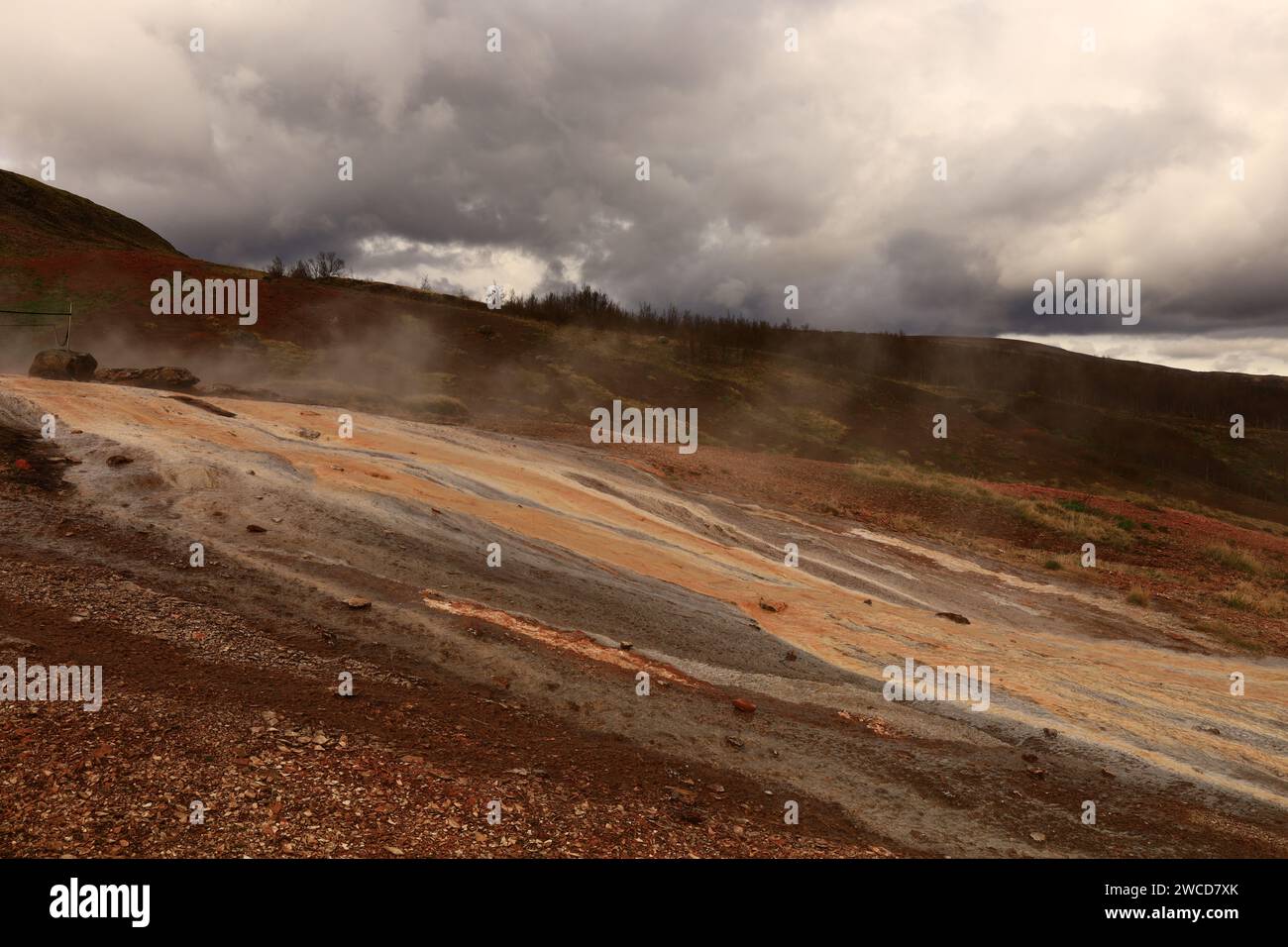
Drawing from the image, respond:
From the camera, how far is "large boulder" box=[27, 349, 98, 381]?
24.8m

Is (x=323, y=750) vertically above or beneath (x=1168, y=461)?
beneath

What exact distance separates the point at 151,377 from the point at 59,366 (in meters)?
2.77

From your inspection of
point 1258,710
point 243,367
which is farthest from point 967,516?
point 243,367

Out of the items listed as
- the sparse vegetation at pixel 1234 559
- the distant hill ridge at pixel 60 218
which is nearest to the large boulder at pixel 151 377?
the sparse vegetation at pixel 1234 559

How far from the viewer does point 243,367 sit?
134 feet

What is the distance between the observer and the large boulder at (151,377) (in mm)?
26812

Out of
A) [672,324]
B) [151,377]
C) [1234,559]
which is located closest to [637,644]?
[151,377]

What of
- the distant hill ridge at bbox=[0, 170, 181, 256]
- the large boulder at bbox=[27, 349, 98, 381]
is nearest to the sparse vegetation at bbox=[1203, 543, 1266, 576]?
the large boulder at bbox=[27, 349, 98, 381]

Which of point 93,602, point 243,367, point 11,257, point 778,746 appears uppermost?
point 11,257

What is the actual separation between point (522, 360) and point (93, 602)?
50621mm

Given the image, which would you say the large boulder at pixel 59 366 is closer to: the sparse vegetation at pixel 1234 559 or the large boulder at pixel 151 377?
the large boulder at pixel 151 377

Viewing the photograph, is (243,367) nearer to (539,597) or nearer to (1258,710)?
(539,597)

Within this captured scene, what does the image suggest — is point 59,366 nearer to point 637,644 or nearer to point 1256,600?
point 637,644

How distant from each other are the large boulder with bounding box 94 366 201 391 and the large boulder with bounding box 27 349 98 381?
3.47ft
